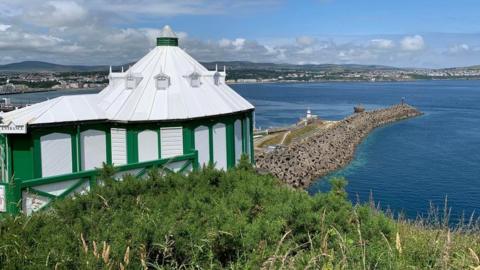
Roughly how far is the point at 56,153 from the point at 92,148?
1.15 m

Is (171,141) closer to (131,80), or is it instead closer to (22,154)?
(131,80)

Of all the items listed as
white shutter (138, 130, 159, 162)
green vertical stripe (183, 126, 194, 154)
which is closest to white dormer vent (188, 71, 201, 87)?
green vertical stripe (183, 126, 194, 154)

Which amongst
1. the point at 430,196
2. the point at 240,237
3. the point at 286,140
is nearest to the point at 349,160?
the point at 286,140

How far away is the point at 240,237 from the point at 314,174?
115 feet

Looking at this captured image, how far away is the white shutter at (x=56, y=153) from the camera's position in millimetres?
14711

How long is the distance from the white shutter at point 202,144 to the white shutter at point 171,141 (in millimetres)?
587

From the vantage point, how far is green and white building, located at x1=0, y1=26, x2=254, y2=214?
14.7m

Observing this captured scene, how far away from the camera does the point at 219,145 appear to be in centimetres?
1712

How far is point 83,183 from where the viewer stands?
1073 centimetres

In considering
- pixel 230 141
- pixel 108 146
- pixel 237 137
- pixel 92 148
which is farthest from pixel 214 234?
pixel 237 137

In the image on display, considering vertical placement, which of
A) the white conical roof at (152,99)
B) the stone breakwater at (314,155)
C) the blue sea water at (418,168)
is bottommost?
the blue sea water at (418,168)

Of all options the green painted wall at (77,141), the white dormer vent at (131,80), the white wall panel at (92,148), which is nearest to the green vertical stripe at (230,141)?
the green painted wall at (77,141)

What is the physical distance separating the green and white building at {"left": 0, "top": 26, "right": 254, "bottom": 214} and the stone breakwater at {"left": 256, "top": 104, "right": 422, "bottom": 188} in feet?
45.5

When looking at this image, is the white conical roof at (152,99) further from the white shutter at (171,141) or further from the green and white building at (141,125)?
the white shutter at (171,141)
